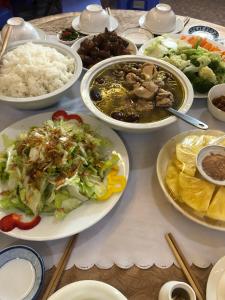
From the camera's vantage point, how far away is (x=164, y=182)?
4.77 ft

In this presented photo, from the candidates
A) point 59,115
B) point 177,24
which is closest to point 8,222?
point 59,115

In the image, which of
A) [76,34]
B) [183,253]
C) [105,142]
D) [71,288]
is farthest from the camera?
[76,34]

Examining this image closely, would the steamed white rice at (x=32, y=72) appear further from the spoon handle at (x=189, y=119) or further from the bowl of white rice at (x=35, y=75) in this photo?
the spoon handle at (x=189, y=119)

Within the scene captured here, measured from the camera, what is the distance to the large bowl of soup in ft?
5.10

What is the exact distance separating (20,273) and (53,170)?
0.45 metres

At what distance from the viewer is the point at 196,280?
1217 millimetres

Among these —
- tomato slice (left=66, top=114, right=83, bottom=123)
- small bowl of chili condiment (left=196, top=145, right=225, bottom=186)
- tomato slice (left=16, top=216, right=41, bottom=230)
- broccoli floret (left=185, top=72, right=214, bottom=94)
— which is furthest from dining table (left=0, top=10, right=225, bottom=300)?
broccoli floret (left=185, top=72, right=214, bottom=94)

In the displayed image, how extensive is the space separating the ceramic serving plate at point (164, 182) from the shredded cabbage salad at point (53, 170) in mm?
238

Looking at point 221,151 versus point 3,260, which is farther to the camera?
point 221,151

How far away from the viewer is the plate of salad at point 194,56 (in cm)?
190

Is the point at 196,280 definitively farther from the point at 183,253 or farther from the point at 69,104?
the point at 69,104

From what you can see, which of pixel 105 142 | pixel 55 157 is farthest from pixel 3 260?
pixel 105 142

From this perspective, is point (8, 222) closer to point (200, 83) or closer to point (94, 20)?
point (200, 83)

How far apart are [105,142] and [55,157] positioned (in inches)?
11.7
